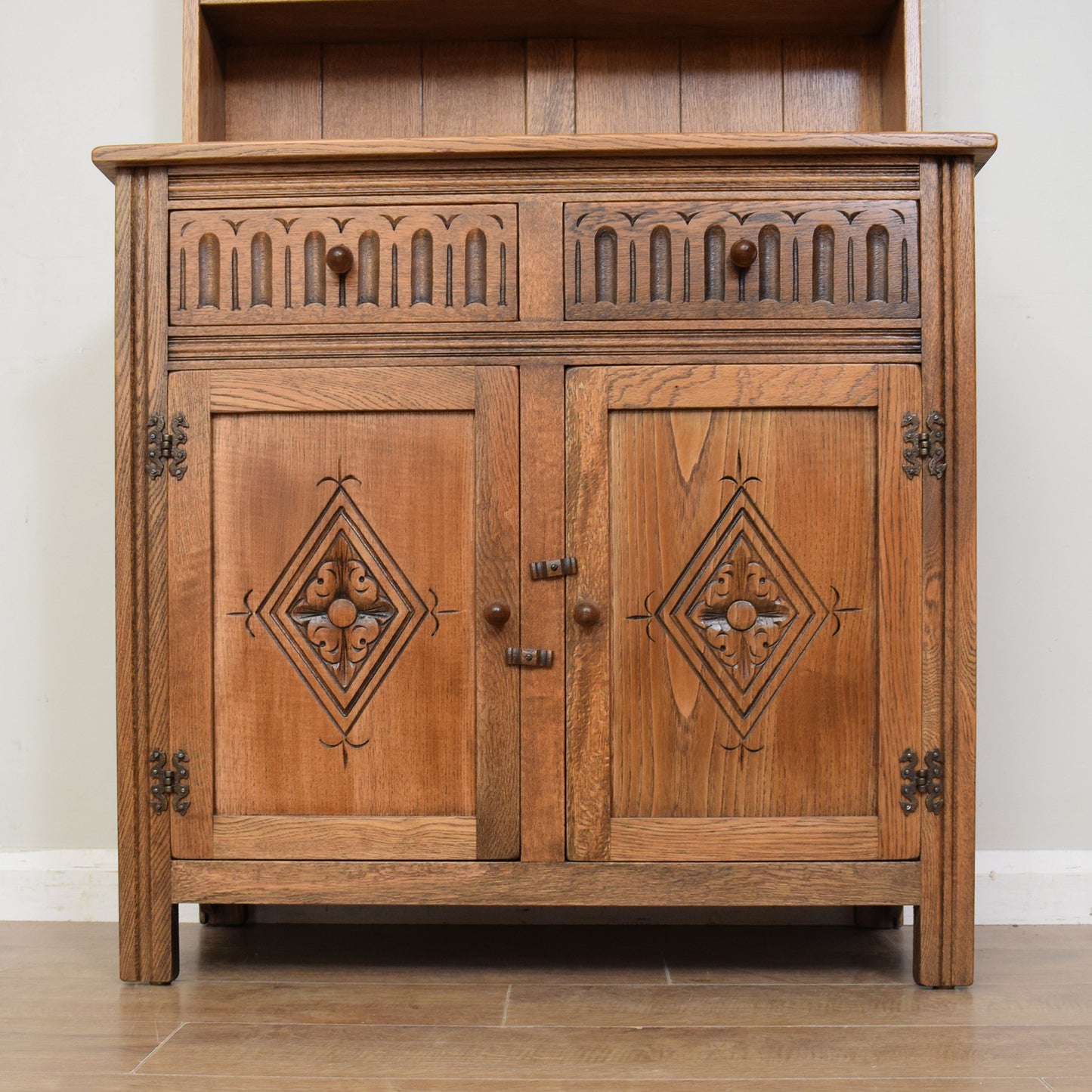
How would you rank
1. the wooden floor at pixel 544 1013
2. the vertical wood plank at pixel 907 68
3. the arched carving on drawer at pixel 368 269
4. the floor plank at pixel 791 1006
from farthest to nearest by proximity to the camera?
the vertical wood plank at pixel 907 68
the arched carving on drawer at pixel 368 269
the floor plank at pixel 791 1006
the wooden floor at pixel 544 1013

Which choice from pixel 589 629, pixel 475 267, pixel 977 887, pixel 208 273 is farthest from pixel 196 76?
pixel 977 887

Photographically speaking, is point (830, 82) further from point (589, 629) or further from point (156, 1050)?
point (156, 1050)

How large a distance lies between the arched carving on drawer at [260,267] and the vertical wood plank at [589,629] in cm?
53

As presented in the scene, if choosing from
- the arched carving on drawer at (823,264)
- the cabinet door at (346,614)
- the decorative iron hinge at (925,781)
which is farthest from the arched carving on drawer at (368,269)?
the decorative iron hinge at (925,781)

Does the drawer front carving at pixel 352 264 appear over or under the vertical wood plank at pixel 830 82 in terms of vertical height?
under

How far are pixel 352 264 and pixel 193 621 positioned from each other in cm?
64

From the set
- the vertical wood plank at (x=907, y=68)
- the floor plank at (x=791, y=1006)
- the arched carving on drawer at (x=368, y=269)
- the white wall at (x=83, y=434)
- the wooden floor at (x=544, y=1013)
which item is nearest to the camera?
the wooden floor at (x=544, y=1013)

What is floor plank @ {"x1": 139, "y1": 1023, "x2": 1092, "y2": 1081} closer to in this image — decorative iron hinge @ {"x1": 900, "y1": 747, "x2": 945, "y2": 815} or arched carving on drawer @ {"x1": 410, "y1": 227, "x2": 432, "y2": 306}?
decorative iron hinge @ {"x1": 900, "y1": 747, "x2": 945, "y2": 815}

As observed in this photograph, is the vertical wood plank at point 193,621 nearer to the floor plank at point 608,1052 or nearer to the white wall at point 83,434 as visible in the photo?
the floor plank at point 608,1052

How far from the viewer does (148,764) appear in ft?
5.27

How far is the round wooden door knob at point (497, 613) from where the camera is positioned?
5.18 ft

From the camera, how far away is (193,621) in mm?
1604

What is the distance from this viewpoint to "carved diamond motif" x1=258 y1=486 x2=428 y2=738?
1601 mm

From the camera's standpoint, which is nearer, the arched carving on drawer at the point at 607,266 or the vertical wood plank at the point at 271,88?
the arched carving on drawer at the point at 607,266
